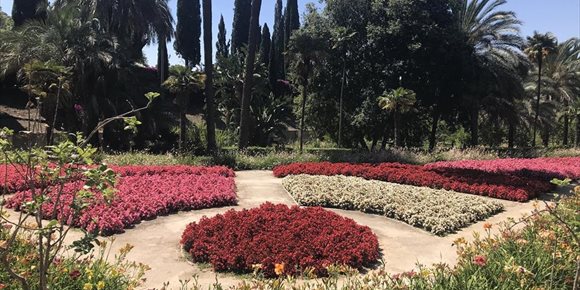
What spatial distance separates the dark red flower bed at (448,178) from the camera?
11242 mm

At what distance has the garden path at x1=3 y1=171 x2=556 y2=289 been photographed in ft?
18.1

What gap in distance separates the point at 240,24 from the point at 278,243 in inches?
1471

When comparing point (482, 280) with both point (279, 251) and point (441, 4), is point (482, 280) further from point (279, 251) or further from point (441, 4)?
point (441, 4)

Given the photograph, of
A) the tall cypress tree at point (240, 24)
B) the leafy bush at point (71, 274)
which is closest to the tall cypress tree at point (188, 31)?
the tall cypress tree at point (240, 24)

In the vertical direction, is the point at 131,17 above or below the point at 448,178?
above

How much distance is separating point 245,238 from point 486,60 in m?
24.6

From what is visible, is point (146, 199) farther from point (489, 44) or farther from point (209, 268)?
point (489, 44)

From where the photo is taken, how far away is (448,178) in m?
12.6

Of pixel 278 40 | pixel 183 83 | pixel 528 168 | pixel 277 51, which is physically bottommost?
pixel 528 168

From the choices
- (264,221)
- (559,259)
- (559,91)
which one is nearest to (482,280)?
(559,259)

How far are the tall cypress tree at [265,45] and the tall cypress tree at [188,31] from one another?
19.8 feet


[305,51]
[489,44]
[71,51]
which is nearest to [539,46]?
[489,44]

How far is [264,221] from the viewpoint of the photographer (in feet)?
23.4

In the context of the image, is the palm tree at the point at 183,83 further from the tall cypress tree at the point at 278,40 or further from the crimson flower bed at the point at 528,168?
the tall cypress tree at the point at 278,40
